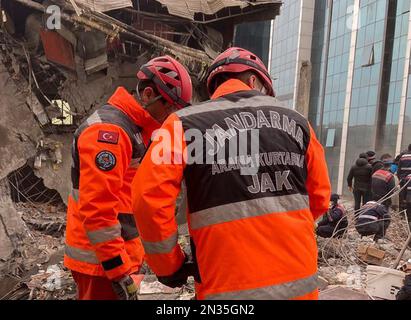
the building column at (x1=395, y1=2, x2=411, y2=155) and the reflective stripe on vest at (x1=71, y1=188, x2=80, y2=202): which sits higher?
the building column at (x1=395, y1=2, x2=411, y2=155)

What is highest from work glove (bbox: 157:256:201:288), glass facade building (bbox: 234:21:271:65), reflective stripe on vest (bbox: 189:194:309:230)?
glass facade building (bbox: 234:21:271:65)

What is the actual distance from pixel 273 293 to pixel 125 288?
97 cm

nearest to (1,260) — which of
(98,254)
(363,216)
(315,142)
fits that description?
(98,254)

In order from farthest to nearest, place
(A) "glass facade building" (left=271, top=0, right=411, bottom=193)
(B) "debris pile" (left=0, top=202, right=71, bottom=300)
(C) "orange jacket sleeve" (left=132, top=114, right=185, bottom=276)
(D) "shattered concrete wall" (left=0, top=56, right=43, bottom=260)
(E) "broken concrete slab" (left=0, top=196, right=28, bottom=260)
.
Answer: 1. (A) "glass facade building" (left=271, top=0, right=411, bottom=193)
2. (D) "shattered concrete wall" (left=0, top=56, right=43, bottom=260)
3. (E) "broken concrete slab" (left=0, top=196, right=28, bottom=260)
4. (B) "debris pile" (left=0, top=202, right=71, bottom=300)
5. (C) "orange jacket sleeve" (left=132, top=114, right=185, bottom=276)

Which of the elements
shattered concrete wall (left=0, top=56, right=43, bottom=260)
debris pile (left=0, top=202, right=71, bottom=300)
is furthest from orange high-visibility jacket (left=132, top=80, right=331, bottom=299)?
shattered concrete wall (left=0, top=56, right=43, bottom=260)

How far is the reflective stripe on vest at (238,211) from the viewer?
1.51 m

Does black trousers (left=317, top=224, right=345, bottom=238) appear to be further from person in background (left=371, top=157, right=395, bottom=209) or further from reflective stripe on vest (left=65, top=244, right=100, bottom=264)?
reflective stripe on vest (left=65, top=244, right=100, bottom=264)

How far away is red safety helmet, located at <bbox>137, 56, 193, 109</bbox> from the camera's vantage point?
2363 millimetres

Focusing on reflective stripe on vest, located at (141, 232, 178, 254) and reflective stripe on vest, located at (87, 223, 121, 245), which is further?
reflective stripe on vest, located at (87, 223, 121, 245)

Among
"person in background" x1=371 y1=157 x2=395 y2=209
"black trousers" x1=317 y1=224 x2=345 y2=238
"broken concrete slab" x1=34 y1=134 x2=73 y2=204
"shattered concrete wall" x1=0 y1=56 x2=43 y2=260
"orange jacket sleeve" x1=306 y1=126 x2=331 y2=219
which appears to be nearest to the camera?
"orange jacket sleeve" x1=306 y1=126 x2=331 y2=219

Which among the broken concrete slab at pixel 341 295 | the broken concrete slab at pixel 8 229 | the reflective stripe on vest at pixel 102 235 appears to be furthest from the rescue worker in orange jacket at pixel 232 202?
the broken concrete slab at pixel 8 229

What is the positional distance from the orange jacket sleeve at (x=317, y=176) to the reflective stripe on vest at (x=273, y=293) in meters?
0.43

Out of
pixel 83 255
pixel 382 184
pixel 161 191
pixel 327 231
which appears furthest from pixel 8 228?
pixel 382 184

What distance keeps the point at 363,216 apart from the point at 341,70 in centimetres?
1988
